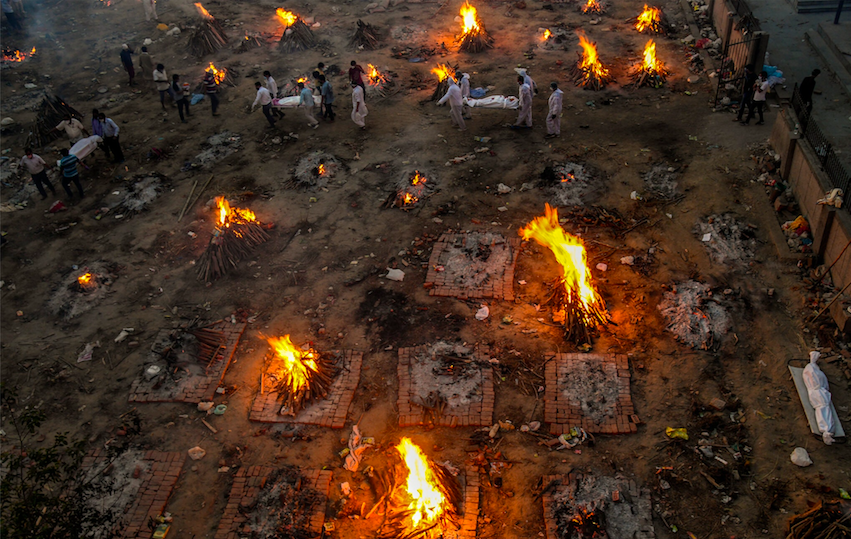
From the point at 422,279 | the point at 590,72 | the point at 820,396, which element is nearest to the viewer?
the point at 820,396

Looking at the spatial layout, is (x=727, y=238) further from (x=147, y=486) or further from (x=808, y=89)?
(x=147, y=486)

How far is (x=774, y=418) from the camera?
8273mm

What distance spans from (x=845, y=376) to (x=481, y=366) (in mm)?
5209

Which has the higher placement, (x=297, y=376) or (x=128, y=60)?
(x=128, y=60)

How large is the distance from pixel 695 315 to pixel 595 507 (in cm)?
379

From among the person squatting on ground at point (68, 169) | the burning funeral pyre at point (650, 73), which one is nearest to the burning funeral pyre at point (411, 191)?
the burning funeral pyre at point (650, 73)

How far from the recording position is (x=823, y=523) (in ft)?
22.1

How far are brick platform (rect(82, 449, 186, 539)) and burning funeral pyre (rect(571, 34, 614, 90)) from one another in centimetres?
1323

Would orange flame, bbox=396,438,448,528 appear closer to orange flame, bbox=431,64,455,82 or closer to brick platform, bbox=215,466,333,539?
brick platform, bbox=215,466,333,539

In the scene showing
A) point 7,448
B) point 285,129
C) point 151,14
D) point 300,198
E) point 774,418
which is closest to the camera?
point 774,418

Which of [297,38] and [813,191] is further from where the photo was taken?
[297,38]

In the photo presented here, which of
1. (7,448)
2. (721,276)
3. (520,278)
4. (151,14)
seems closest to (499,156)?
(520,278)

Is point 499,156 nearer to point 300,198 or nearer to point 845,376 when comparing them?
point 300,198

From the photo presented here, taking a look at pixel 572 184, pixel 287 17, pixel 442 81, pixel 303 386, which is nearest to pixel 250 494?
pixel 303 386
